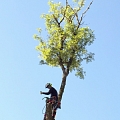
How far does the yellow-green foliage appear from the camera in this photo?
19422 millimetres

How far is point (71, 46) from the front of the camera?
19438 millimetres

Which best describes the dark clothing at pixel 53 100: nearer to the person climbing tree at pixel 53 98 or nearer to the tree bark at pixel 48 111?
the person climbing tree at pixel 53 98

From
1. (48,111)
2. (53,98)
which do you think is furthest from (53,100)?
(48,111)

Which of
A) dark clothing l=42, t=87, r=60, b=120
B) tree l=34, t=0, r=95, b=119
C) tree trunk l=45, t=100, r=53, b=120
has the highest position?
tree l=34, t=0, r=95, b=119

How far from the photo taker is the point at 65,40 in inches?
Result: 790

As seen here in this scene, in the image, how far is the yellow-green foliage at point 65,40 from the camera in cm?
1942

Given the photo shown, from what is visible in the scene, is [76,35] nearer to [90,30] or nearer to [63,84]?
[90,30]

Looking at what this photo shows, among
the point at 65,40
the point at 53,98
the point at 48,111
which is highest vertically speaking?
the point at 65,40

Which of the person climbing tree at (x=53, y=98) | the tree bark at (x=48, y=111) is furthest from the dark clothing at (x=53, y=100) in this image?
the tree bark at (x=48, y=111)

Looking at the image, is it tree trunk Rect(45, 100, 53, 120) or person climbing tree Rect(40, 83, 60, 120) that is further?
person climbing tree Rect(40, 83, 60, 120)

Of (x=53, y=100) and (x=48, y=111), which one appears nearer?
(x=48, y=111)

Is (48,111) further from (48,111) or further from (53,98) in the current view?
(53,98)

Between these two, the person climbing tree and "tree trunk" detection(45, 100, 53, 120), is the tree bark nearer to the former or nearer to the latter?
"tree trunk" detection(45, 100, 53, 120)

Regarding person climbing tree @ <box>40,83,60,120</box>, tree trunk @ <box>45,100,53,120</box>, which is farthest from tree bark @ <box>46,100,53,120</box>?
person climbing tree @ <box>40,83,60,120</box>
